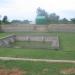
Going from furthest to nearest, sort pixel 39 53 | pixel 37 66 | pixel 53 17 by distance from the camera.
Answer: pixel 53 17
pixel 39 53
pixel 37 66

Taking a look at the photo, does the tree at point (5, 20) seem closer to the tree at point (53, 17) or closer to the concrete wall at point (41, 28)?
the concrete wall at point (41, 28)

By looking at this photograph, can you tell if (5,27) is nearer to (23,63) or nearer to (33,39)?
(33,39)

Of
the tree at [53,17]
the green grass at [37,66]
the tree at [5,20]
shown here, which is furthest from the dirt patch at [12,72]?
the tree at [53,17]

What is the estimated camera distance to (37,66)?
9.31 m

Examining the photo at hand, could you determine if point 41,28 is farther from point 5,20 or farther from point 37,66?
point 37,66

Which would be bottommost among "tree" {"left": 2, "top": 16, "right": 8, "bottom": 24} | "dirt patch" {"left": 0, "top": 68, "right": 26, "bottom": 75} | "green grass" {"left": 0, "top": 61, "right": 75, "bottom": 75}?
"dirt patch" {"left": 0, "top": 68, "right": 26, "bottom": 75}

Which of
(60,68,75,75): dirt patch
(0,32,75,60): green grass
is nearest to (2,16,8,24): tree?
(0,32,75,60): green grass

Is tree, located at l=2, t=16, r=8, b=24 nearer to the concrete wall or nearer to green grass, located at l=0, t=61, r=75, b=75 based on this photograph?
the concrete wall

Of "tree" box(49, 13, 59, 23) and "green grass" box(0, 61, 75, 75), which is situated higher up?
"tree" box(49, 13, 59, 23)

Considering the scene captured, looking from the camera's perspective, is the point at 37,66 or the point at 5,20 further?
the point at 5,20

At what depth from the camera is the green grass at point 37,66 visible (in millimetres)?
8633

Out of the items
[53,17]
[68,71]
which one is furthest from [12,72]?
[53,17]

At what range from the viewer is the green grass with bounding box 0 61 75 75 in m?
8.63

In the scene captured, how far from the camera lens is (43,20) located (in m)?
43.5
